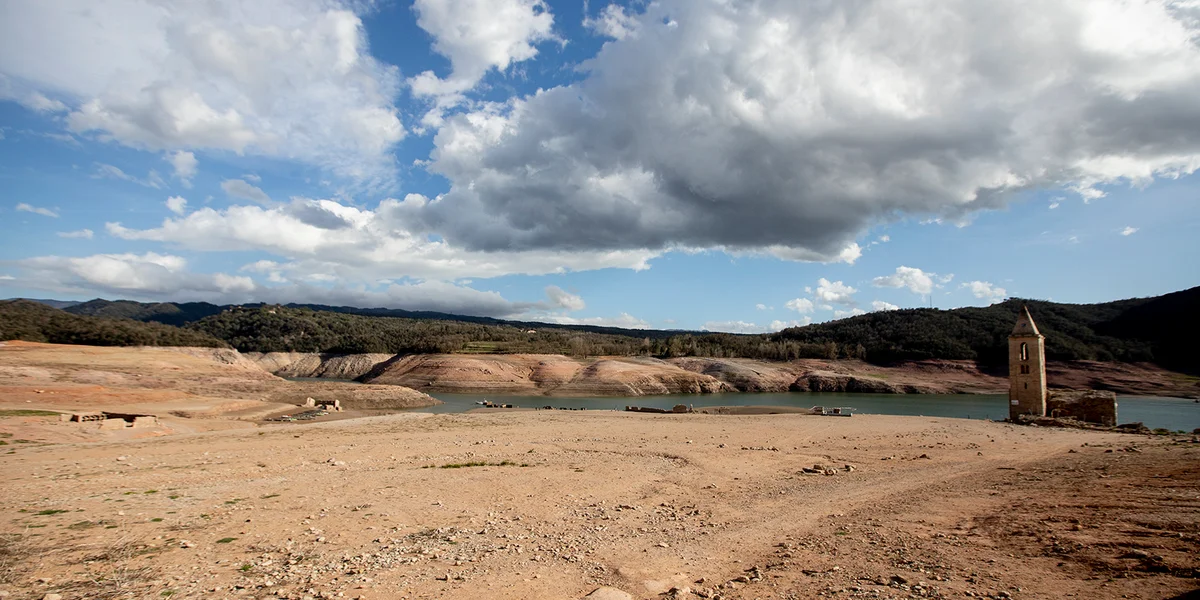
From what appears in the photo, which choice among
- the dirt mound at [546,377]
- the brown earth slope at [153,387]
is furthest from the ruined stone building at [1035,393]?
the dirt mound at [546,377]

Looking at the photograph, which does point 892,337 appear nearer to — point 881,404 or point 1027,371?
point 881,404

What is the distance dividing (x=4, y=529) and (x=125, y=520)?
4.90 ft

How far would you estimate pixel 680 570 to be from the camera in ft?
26.3

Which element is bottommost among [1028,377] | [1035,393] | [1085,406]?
[1085,406]

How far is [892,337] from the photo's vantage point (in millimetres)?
102875

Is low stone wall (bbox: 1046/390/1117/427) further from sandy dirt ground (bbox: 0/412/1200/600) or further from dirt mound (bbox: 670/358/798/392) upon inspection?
dirt mound (bbox: 670/358/798/392)

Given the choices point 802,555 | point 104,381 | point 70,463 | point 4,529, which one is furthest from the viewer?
point 104,381

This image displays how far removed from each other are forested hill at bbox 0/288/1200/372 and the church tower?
213 feet

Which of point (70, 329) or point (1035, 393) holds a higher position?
point (70, 329)

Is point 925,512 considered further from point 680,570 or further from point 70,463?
point 70,463

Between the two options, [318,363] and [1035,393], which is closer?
[1035,393]

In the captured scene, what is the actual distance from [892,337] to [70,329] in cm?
11346

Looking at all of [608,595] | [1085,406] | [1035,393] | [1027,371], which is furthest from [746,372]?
[608,595]

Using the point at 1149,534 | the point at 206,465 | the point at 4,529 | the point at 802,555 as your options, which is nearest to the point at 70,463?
the point at 206,465
